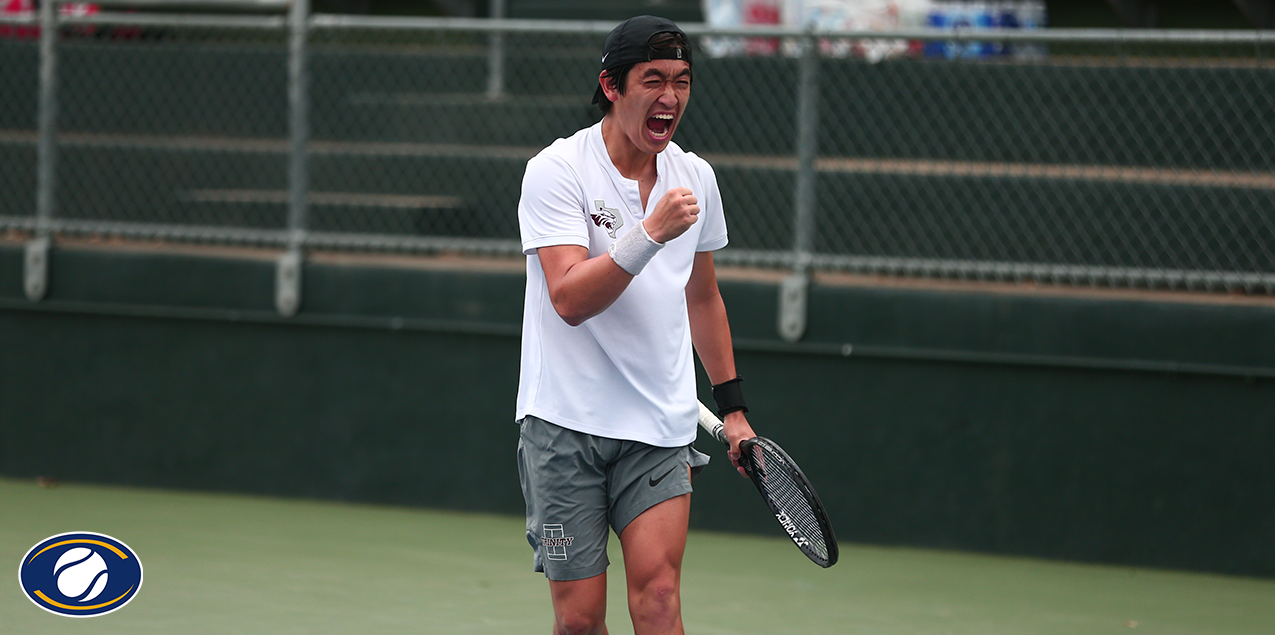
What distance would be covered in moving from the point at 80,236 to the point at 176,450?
4.47 feet

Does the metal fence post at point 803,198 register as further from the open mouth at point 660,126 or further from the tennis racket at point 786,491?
the open mouth at point 660,126

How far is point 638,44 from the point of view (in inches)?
126

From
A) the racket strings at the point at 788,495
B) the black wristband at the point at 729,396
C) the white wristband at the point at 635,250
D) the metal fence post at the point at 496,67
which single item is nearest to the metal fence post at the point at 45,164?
the metal fence post at the point at 496,67

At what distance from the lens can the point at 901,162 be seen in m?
6.81

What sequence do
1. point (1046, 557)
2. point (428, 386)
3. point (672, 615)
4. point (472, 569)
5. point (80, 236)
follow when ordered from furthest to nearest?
point (80, 236)
point (428, 386)
point (1046, 557)
point (472, 569)
point (672, 615)

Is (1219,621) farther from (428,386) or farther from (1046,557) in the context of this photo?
(428,386)

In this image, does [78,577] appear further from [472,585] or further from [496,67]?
[496,67]

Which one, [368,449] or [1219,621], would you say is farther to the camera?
[368,449]

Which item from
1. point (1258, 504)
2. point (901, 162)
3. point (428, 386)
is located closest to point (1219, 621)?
point (1258, 504)

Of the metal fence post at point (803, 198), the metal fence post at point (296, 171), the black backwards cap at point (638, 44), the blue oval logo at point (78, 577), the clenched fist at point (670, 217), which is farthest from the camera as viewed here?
the metal fence post at point (296, 171)

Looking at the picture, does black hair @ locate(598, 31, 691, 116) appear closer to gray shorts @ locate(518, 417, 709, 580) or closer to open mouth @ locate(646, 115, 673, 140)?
open mouth @ locate(646, 115, 673, 140)

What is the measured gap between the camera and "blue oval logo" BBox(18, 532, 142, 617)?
475 cm

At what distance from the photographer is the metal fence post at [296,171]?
22.3ft

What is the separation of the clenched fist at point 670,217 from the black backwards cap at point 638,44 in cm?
40
